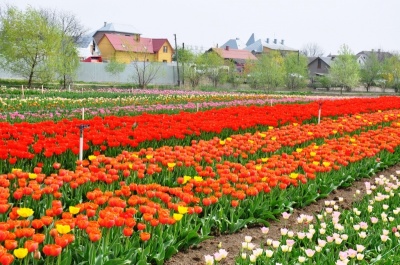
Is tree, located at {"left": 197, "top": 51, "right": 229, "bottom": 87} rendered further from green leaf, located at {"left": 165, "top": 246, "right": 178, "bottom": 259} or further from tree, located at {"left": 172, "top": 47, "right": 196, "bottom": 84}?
green leaf, located at {"left": 165, "top": 246, "right": 178, "bottom": 259}

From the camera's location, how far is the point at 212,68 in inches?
2069

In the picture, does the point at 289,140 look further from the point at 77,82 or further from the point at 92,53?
the point at 92,53

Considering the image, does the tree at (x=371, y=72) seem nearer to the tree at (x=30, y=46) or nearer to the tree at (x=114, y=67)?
the tree at (x=114, y=67)

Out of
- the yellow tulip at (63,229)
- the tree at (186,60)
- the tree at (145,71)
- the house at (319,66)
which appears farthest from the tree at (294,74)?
the yellow tulip at (63,229)

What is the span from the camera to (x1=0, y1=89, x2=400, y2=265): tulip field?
396 centimetres

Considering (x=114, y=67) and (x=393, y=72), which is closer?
(x=114, y=67)

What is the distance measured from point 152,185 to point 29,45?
3298 centimetres

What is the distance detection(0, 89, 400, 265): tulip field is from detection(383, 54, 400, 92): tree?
188 feet

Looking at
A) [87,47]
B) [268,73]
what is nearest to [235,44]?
[87,47]

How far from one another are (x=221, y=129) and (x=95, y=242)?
25.3ft

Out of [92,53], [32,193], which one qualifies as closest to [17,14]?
[32,193]

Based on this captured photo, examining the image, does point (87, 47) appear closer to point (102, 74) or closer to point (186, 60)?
point (186, 60)

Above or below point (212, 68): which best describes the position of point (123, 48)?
above

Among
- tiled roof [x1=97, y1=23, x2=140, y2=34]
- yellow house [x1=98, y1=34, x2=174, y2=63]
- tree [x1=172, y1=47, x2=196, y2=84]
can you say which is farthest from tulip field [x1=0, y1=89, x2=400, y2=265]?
tiled roof [x1=97, y1=23, x2=140, y2=34]
